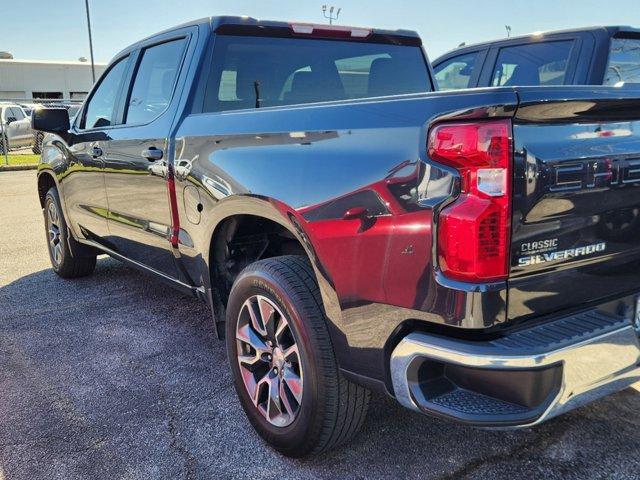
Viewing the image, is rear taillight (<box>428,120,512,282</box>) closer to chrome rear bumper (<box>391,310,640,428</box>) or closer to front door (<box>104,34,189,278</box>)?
chrome rear bumper (<box>391,310,640,428</box>)

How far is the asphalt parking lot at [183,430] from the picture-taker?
8.16 ft

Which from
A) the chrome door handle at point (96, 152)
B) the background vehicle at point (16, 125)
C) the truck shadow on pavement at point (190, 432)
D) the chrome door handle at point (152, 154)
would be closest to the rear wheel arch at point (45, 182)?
the chrome door handle at point (96, 152)

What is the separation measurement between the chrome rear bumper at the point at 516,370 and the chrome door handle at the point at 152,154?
6.45ft

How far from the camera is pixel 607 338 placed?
1.92 m

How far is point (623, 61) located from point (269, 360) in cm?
444

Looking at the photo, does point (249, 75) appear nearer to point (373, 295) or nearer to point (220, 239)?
point (220, 239)

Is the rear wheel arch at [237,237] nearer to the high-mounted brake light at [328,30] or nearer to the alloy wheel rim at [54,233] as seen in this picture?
the high-mounted brake light at [328,30]

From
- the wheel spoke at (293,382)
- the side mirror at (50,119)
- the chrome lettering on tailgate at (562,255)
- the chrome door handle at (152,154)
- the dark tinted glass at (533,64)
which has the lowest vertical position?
the wheel spoke at (293,382)

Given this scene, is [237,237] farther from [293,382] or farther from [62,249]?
[62,249]

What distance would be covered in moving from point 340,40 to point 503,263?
2.41 meters

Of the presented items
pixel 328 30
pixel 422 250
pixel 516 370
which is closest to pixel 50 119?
pixel 328 30

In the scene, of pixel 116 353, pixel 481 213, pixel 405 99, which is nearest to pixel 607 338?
pixel 481 213

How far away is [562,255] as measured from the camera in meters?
1.90

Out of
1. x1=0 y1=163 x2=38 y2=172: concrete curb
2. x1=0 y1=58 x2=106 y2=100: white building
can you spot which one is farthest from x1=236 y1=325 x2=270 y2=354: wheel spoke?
x1=0 y1=58 x2=106 y2=100: white building
